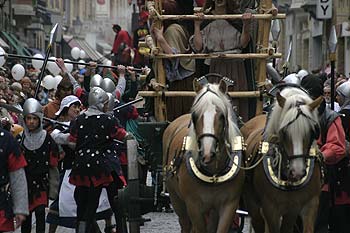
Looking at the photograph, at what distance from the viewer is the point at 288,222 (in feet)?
39.2

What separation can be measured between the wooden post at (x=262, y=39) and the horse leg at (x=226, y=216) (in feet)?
7.52

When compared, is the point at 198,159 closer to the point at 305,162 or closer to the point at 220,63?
the point at 305,162

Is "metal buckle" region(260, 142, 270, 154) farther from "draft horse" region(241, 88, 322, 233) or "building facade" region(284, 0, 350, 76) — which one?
"building facade" region(284, 0, 350, 76)

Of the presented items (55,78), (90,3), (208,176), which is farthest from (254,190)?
(90,3)

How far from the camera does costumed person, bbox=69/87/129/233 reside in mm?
14844

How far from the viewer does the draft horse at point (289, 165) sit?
11.5 m

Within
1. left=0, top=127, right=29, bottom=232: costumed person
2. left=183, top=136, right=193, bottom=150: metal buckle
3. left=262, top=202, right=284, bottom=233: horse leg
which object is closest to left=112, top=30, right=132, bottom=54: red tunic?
left=183, top=136, right=193, bottom=150: metal buckle

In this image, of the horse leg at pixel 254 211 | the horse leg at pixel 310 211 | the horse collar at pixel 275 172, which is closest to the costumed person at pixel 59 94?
the horse leg at pixel 254 211

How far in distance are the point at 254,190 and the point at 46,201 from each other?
11.8 feet

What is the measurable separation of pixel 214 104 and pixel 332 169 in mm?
2346

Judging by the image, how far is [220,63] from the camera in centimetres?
1412

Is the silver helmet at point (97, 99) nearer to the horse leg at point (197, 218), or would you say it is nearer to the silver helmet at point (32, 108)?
the silver helmet at point (32, 108)

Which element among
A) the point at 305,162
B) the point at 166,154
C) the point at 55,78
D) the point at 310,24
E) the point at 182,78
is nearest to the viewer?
the point at 305,162

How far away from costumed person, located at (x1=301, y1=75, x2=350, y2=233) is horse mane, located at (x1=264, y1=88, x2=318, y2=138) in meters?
0.86
